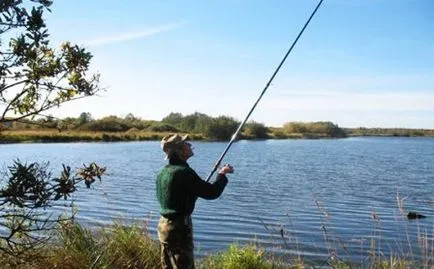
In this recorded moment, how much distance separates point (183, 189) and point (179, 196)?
0.09 metres

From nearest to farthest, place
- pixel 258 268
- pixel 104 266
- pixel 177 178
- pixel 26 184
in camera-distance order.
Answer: pixel 26 184, pixel 177 178, pixel 104 266, pixel 258 268

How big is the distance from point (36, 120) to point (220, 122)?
72.1m

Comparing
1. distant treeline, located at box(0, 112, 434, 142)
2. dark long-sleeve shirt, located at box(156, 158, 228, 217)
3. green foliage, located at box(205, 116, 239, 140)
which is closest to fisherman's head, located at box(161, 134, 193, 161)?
dark long-sleeve shirt, located at box(156, 158, 228, 217)

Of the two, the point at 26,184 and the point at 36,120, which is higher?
the point at 36,120

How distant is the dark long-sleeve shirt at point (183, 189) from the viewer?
5.65 meters

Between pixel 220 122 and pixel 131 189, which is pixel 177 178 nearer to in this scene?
pixel 131 189

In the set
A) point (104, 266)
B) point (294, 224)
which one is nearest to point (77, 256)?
point (104, 266)

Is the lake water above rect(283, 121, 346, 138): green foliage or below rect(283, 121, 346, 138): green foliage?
below

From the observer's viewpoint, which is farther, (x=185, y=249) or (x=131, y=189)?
(x=131, y=189)

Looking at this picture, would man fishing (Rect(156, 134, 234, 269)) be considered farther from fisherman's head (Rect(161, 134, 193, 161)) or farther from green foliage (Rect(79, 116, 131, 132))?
green foliage (Rect(79, 116, 131, 132))

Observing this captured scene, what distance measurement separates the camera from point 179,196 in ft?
18.7

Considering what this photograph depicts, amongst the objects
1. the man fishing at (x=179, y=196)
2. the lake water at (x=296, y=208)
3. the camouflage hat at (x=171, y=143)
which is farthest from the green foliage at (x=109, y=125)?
the man fishing at (x=179, y=196)

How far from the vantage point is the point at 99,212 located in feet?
56.0

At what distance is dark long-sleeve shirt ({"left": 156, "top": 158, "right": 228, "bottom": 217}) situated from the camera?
5.65 metres
